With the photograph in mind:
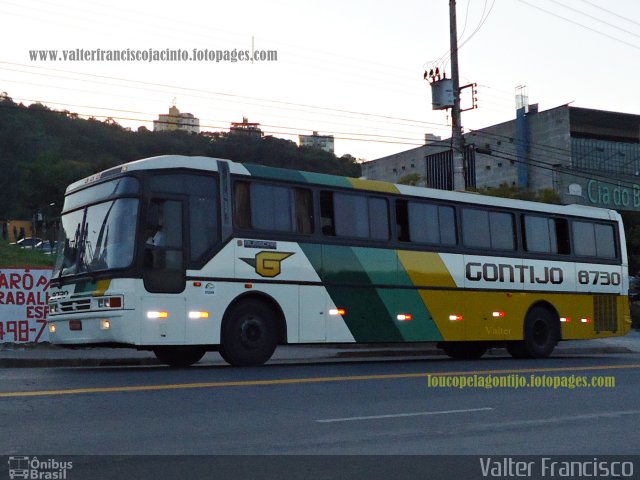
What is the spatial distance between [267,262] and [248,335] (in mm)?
1323

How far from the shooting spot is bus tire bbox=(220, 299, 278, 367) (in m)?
14.7

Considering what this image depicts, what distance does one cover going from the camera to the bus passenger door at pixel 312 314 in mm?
15828

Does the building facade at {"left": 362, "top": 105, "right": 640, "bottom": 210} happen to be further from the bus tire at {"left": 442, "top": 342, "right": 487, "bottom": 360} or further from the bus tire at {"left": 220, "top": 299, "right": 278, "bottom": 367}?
the bus tire at {"left": 220, "top": 299, "right": 278, "bottom": 367}

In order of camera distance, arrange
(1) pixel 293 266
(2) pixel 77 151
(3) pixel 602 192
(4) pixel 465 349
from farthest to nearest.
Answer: (2) pixel 77 151
(3) pixel 602 192
(4) pixel 465 349
(1) pixel 293 266

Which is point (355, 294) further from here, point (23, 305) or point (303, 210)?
point (23, 305)

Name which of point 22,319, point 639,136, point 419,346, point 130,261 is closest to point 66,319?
point 130,261

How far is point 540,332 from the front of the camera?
20562mm

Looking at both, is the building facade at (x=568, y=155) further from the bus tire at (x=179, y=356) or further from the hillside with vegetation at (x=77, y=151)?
the bus tire at (x=179, y=356)

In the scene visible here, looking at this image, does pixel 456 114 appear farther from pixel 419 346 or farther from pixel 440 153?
pixel 440 153

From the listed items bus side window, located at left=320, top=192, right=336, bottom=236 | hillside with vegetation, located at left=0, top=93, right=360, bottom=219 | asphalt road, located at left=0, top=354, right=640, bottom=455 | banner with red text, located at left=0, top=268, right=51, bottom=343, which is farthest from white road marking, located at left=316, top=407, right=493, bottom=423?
hillside with vegetation, located at left=0, top=93, right=360, bottom=219

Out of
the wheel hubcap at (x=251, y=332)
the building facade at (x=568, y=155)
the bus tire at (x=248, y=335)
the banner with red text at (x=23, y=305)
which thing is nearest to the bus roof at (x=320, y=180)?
the bus tire at (x=248, y=335)

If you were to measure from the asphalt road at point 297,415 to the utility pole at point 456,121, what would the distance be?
1612 cm

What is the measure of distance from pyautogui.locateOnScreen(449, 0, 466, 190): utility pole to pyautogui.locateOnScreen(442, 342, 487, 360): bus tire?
811cm

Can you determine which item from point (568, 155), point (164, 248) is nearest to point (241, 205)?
point (164, 248)
